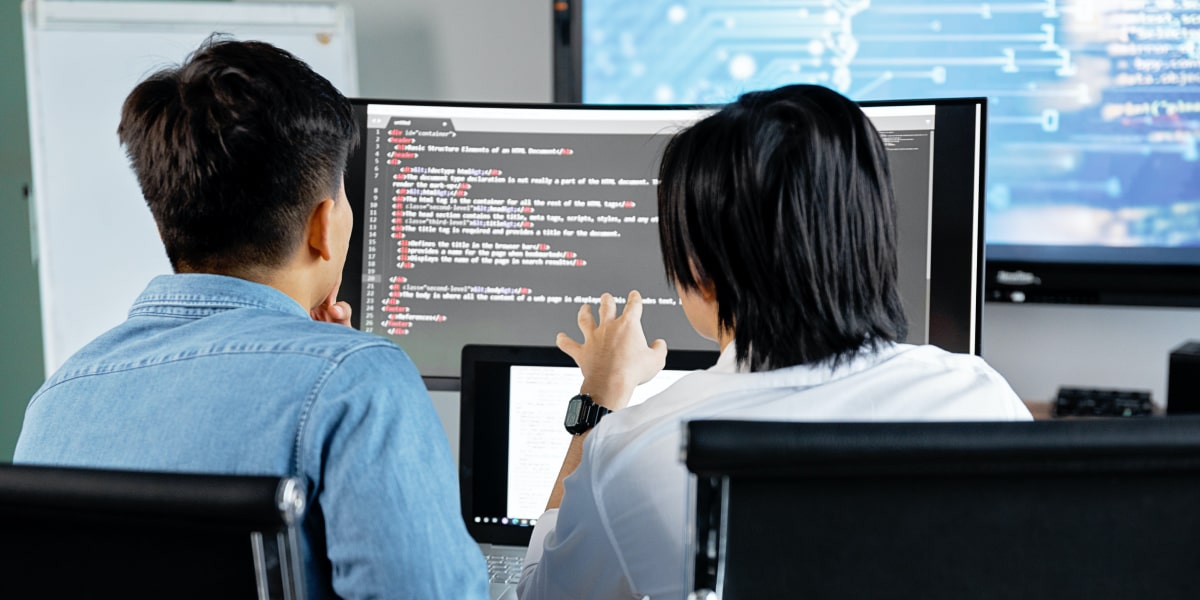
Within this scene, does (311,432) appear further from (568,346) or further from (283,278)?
(568,346)

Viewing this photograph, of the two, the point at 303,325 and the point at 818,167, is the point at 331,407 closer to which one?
the point at 303,325

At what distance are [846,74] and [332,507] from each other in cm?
162

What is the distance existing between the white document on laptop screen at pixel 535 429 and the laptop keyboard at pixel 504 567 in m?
0.05

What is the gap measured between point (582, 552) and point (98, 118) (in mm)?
1871

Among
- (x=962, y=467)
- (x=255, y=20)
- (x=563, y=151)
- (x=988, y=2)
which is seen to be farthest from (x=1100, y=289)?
(x=255, y=20)

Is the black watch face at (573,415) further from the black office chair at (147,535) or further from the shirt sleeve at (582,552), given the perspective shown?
the black office chair at (147,535)

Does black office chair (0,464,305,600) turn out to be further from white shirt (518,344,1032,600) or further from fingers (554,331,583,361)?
fingers (554,331,583,361)

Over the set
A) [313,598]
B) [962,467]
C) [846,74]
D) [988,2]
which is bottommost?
[313,598]

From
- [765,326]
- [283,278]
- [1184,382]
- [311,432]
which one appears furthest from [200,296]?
[1184,382]

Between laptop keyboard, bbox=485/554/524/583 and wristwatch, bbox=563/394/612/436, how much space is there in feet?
0.66

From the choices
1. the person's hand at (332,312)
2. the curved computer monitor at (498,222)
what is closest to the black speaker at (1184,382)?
the curved computer monitor at (498,222)

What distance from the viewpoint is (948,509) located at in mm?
576

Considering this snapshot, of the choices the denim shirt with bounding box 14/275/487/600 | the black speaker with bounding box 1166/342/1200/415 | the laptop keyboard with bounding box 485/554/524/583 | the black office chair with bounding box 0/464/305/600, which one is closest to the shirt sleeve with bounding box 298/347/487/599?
the denim shirt with bounding box 14/275/487/600

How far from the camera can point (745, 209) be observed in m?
0.87
